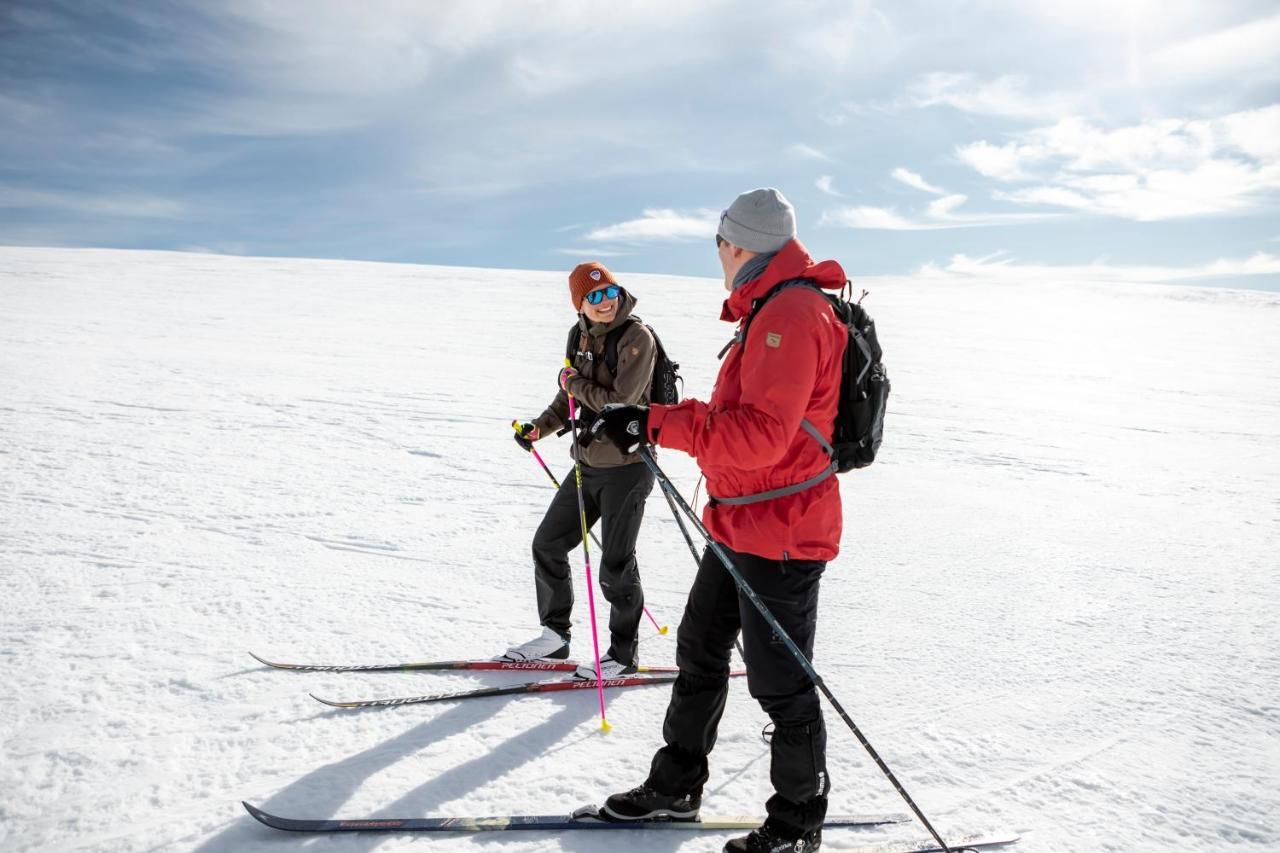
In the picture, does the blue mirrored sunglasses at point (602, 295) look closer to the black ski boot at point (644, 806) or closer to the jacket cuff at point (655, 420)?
the jacket cuff at point (655, 420)

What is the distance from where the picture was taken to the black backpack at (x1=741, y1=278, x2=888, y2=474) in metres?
2.36

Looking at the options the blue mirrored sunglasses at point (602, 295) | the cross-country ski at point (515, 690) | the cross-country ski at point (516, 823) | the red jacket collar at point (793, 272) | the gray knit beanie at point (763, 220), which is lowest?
the cross-country ski at point (516, 823)

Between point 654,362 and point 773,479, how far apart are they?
1.50 m

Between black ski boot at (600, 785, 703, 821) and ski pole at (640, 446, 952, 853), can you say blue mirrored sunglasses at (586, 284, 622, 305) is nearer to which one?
ski pole at (640, 446, 952, 853)

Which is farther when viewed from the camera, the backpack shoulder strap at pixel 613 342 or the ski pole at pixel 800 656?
the backpack shoulder strap at pixel 613 342

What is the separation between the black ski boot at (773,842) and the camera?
246 centimetres

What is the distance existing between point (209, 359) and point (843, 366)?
12.1m

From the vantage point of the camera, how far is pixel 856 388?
2369 millimetres

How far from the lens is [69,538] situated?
495 cm

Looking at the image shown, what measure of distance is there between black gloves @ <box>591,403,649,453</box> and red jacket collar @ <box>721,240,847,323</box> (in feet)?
1.50

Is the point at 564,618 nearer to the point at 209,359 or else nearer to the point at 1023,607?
the point at 1023,607

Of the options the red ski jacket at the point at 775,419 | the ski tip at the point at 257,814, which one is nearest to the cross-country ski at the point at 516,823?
the ski tip at the point at 257,814

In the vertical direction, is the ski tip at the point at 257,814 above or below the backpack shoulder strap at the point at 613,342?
below

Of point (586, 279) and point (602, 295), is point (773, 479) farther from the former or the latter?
point (586, 279)
